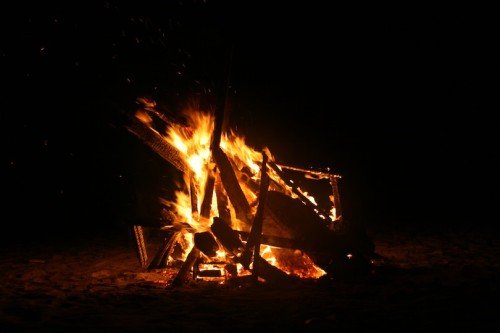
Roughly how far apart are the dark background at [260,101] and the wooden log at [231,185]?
3.02ft

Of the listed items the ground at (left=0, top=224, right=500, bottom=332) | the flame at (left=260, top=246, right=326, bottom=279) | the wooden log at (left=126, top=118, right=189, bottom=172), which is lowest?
the ground at (left=0, top=224, right=500, bottom=332)

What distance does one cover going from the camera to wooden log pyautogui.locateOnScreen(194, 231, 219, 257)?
21.5ft

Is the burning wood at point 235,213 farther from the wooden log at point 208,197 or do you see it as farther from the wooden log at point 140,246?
the wooden log at point 140,246

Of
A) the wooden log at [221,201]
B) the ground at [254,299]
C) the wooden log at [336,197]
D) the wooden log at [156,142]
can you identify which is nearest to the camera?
the ground at [254,299]

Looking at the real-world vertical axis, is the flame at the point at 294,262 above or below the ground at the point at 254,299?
above

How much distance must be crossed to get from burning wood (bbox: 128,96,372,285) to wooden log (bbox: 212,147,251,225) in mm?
14

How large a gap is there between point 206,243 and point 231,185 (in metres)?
0.94

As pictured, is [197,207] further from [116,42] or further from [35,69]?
[35,69]

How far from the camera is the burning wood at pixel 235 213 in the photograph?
21.7ft

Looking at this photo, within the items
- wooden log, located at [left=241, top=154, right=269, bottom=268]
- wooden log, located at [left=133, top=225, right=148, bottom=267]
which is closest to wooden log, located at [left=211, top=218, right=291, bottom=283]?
wooden log, located at [left=241, top=154, right=269, bottom=268]

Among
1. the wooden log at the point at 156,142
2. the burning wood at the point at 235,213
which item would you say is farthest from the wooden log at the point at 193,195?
the wooden log at the point at 156,142

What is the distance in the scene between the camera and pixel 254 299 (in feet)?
19.0

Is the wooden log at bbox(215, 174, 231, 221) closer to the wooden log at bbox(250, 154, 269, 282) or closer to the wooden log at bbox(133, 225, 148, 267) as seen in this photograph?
the wooden log at bbox(250, 154, 269, 282)

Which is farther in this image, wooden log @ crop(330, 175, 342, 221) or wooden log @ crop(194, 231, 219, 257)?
wooden log @ crop(330, 175, 342, 221)
